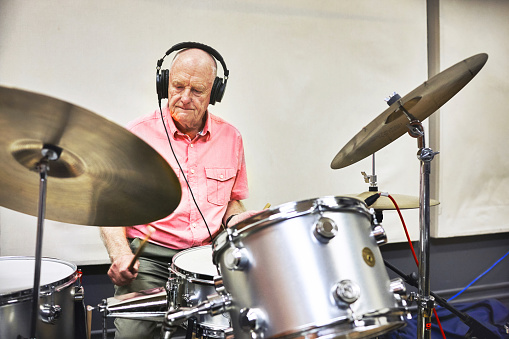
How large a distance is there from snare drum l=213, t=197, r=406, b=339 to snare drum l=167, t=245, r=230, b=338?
0.85 feet

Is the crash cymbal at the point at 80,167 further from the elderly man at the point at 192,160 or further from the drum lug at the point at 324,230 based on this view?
the elderly man at the point at 192,160

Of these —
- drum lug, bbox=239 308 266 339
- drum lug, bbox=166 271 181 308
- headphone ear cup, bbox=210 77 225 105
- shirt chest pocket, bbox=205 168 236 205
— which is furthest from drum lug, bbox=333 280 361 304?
headphone ear cup, bbox=210 77 225 105

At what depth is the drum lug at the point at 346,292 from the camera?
37.4 inches

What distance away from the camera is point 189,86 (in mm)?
1953

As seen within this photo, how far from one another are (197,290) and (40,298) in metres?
0.41

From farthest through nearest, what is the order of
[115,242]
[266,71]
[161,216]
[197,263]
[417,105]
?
[266,71]
[115,242]
[417,105]
[197,263]
[161,216]

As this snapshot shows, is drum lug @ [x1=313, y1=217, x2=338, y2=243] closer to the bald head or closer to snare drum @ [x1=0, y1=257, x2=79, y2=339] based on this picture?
snare drum @ [x1=0, y1=257, x2=79, y2=339]

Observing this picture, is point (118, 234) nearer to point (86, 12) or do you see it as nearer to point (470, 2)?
point (86, 12)

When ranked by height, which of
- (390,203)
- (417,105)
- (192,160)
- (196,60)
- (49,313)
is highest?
(196,60)

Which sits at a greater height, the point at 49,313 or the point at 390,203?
the point at 390,203

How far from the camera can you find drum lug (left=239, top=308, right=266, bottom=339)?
98 centimetres

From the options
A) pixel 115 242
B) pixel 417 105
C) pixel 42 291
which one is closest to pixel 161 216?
pixel 42 291

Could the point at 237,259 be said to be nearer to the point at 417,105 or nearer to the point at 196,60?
the point at 417,105

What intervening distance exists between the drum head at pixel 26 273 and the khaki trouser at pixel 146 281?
326 mm
